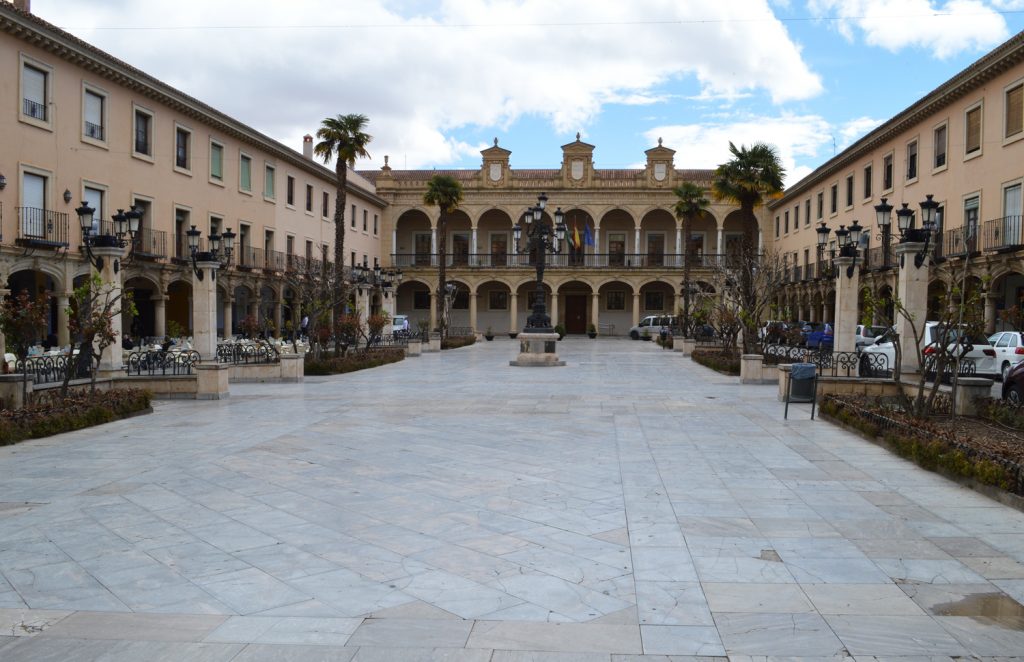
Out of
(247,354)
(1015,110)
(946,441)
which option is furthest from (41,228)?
(1015,110)

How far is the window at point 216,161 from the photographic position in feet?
104

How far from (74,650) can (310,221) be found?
129 feet

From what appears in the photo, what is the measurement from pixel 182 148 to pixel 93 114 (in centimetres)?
515

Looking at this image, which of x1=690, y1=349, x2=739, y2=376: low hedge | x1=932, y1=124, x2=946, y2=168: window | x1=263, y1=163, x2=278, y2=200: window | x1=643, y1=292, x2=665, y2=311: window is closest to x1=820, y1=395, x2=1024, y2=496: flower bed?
x1=690, y1=349, x2=739, y2=376: low hedge

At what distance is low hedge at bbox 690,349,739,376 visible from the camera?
21312 mm

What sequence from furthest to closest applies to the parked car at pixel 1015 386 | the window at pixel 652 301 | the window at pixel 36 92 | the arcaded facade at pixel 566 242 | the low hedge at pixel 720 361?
the window at pixel 652 301
the arcaded facade at pixel 566 242
the window at pixel 36 92
the low hedge at pixel 720 361
the parked car at pixel 1015 386

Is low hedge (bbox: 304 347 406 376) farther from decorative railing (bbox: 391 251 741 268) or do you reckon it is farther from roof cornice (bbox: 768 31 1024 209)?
decorative railing (bbox: 391 251 741 268)

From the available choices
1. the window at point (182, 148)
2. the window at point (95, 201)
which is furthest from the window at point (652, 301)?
the window at point (95, 201)

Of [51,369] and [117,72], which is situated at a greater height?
[117,72]

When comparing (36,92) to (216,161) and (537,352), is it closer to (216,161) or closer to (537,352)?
(216,161)

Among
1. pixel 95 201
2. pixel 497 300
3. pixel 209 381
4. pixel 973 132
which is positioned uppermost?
pixel 973 132

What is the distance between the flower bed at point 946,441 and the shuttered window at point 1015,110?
16.8m

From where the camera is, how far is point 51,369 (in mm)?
13727

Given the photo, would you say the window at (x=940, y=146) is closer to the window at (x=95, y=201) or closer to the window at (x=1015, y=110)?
the window at (x=1015, y=110)
